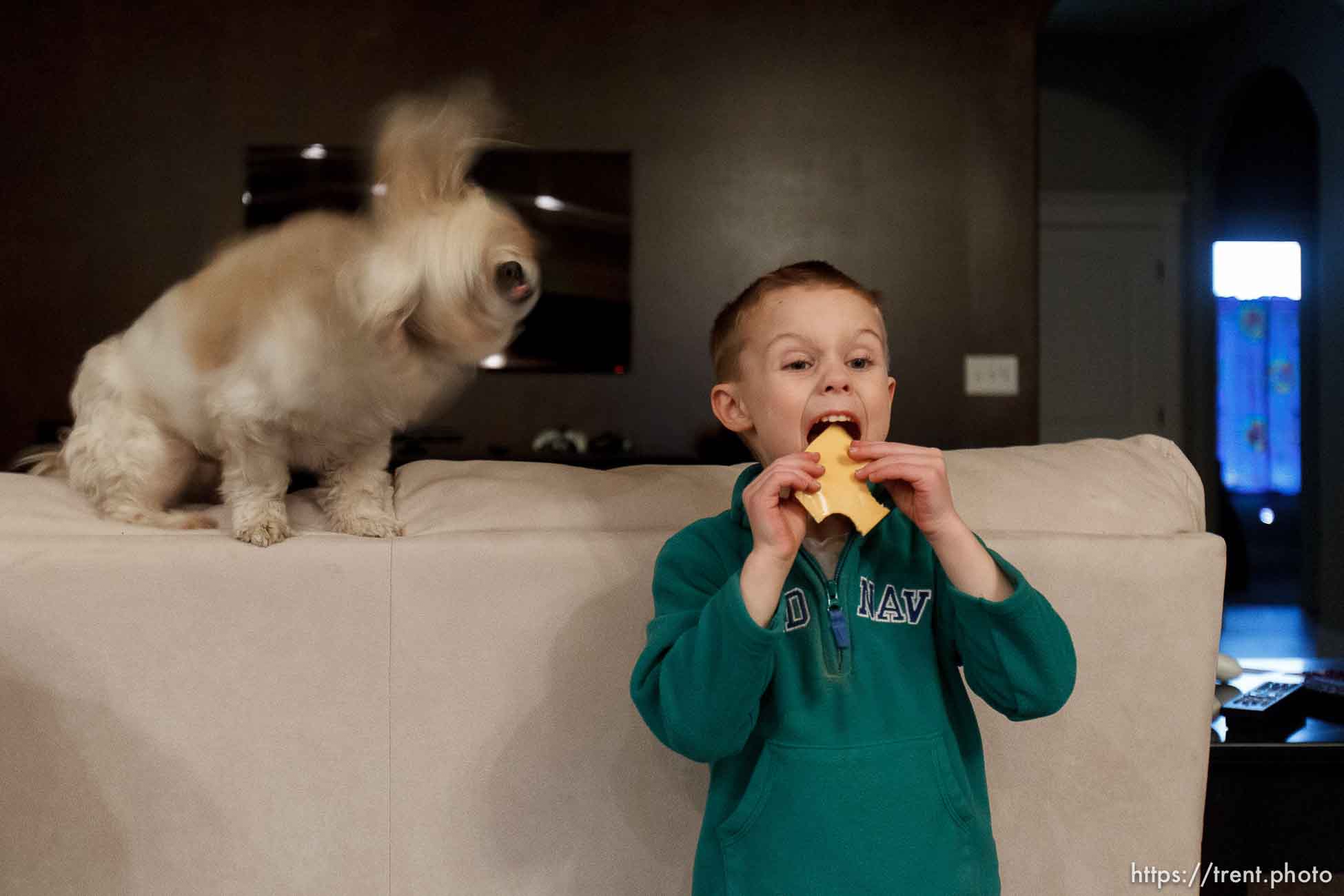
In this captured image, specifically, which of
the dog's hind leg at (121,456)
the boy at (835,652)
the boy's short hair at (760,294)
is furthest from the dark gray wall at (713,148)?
the boy at (835,652)

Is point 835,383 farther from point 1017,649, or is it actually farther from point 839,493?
point 1017,649

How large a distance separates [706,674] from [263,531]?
0.55 metres

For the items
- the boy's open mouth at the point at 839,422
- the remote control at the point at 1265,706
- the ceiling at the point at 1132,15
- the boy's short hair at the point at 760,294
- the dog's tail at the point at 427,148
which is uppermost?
the ceiling at the point at 1132,15

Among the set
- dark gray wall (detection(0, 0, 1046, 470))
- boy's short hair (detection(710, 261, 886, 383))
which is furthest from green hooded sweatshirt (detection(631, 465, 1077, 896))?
dark gray wall (detection(0, 0, 1046, 470))

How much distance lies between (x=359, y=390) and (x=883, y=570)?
23.3 inches

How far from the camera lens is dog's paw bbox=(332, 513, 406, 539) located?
4.15 feet

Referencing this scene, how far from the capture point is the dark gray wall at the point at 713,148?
4.75 m

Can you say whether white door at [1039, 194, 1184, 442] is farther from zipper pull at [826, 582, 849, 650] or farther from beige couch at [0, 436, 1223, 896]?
zipper pull at [826, 582, 849, 650]

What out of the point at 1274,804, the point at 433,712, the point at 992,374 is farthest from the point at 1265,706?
the point at 992,374

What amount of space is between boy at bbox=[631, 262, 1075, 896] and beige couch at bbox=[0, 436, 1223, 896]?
0.17 metres

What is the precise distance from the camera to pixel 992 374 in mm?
4875

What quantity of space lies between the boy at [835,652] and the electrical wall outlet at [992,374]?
391 cm

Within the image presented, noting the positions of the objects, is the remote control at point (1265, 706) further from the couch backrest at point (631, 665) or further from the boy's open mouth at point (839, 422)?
the boy's open mouth at point (839, 422)

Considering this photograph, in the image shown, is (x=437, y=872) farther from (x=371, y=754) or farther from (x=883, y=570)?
(x=883, y=570)
